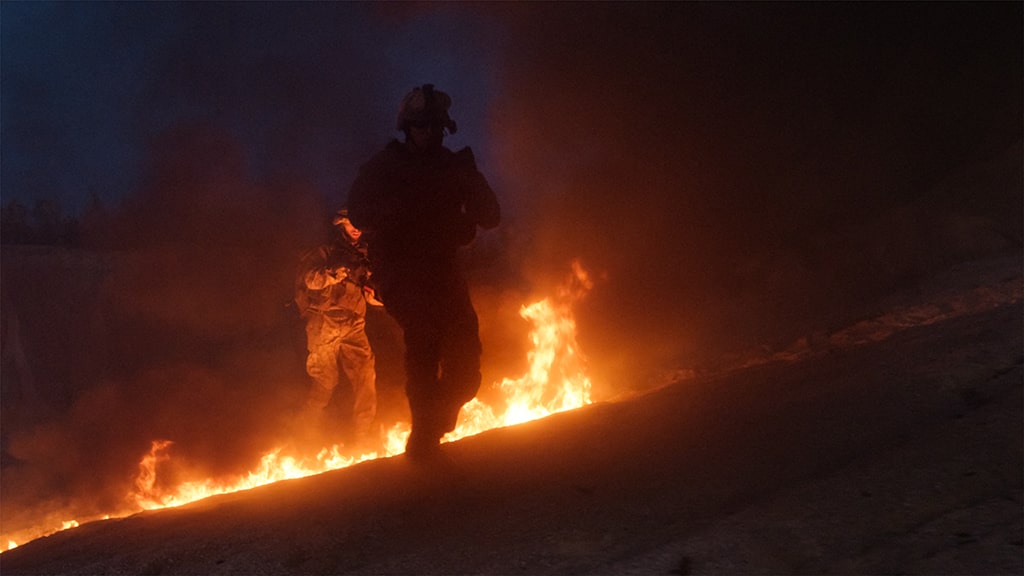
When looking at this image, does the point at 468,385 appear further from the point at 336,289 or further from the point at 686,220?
the point at 686,220

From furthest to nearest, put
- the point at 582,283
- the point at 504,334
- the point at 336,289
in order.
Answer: the point at 582,283 → the point at 504,334 → the point at 336,289

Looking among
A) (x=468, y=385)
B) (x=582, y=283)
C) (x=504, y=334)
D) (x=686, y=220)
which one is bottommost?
(x=468, y=385)

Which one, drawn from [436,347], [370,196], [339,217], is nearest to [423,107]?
[370,196]

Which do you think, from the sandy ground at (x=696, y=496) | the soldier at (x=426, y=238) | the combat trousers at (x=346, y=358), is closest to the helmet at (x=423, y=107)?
the soldier at (x=426, y=238)

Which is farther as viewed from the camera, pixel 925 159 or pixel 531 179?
pixel 531 179

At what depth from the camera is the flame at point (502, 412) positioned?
290 inches

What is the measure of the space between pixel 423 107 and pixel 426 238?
2.40 ft

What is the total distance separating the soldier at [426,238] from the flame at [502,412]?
2404mm

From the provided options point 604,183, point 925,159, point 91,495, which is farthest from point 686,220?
point 91,495

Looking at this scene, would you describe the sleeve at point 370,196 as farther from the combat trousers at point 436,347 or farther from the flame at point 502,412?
the flame at point 502,412

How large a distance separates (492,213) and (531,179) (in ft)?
25.7

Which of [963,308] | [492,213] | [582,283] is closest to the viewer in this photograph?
[492,213]

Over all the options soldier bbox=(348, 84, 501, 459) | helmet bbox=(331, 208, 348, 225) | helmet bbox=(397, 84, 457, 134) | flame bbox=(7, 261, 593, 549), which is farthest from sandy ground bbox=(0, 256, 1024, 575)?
helmet bbox=(331, 208, 348, 225)

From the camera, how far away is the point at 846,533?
8.32 feet
